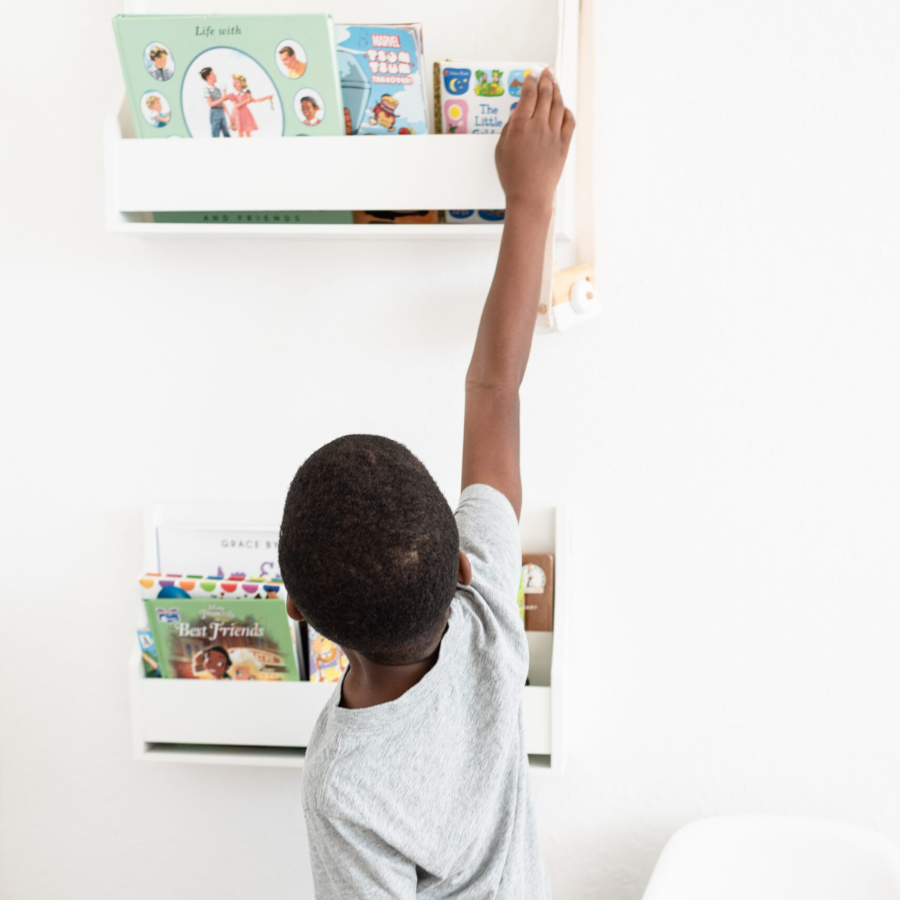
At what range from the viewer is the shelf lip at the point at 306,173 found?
109 cm

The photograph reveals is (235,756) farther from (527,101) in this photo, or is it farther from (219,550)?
(527,101)

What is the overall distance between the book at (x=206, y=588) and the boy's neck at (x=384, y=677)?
42 centimetres

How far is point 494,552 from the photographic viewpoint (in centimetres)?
85

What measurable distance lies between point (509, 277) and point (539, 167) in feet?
0.45

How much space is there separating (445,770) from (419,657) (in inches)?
4.0

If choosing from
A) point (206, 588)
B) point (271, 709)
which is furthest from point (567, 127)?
point (271, 709)

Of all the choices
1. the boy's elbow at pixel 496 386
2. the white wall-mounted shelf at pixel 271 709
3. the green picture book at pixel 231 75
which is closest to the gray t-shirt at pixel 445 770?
the boy's elbow at pixel 496 386

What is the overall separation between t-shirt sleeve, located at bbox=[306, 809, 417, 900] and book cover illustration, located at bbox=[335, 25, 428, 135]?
31.4 inches

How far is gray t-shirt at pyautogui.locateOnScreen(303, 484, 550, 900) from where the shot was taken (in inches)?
28.7

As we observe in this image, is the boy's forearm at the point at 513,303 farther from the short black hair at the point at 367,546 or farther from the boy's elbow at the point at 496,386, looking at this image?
the short black hair at the point at 367,546

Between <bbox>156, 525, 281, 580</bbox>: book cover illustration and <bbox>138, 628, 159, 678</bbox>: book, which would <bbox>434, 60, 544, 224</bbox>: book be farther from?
<bbox>138, 628, 159, 678</bbox>: book

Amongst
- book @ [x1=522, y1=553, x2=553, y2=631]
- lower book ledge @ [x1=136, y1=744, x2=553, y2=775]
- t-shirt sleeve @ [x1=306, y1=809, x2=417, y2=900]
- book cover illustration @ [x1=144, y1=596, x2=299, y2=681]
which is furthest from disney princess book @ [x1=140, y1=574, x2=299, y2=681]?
t-shirt sleeve @ [x1=306, y1=809, x2=417, y2=900]

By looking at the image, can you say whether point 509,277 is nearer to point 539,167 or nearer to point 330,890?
point 539,167

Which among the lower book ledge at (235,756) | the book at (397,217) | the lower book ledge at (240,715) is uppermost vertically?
the book at (397,217)
